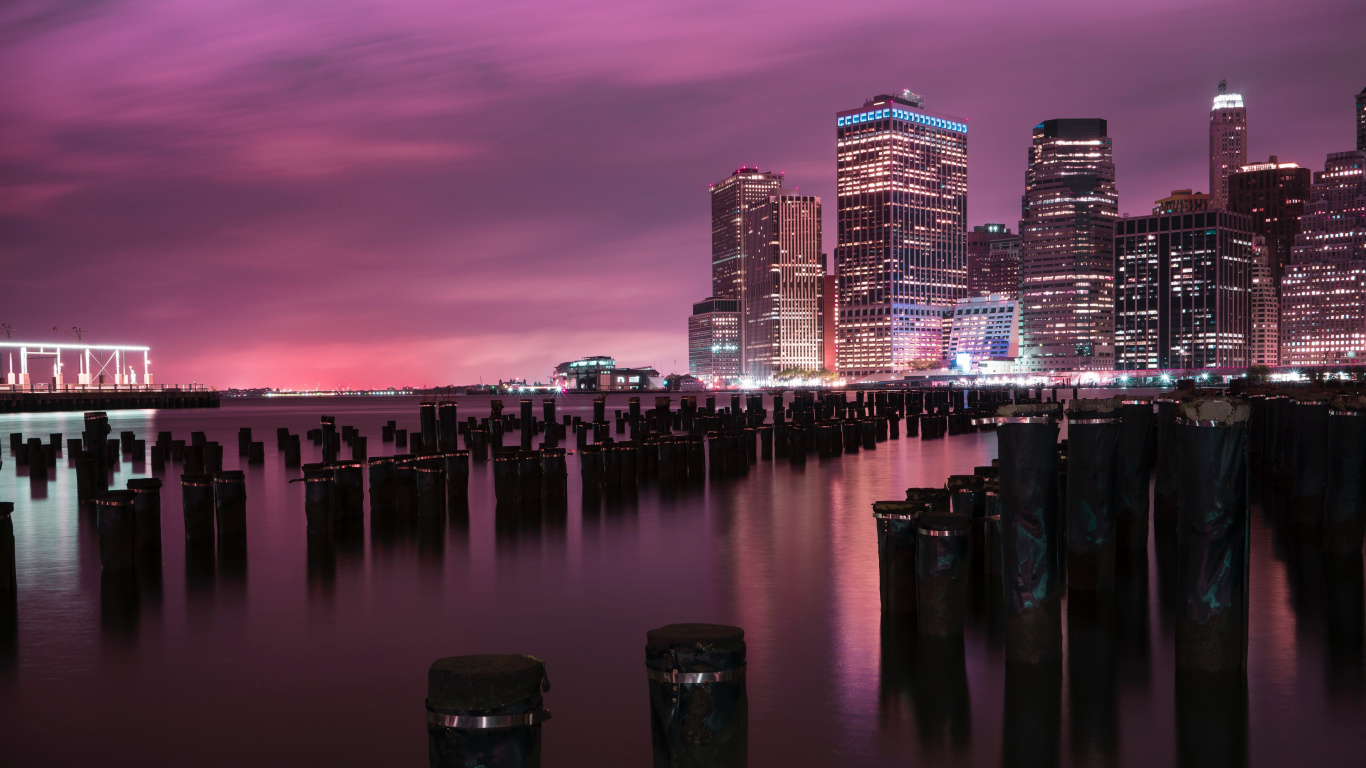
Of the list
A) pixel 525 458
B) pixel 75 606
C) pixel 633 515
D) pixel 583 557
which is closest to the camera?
pixel 75 606

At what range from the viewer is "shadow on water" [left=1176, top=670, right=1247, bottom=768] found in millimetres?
6980

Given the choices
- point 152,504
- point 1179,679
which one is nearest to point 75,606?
point 152,504

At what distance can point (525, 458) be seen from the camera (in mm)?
21984

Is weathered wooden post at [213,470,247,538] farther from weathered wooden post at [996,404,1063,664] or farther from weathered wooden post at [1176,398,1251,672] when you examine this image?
weathered wooden post at [1176,398,1251,672]

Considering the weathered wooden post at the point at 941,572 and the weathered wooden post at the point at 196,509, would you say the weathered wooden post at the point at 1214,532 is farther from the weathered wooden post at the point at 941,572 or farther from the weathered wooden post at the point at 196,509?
the weathered wooden post at the point at 196,509

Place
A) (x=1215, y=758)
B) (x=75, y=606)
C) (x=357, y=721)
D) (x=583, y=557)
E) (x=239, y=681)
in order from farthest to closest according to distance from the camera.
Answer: (x=583, y=557), (x=75, y=606), (x=239, y=681), (x=357, y=721), (x=1215, y=758)

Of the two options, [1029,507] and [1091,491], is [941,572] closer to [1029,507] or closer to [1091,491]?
[1029,507]

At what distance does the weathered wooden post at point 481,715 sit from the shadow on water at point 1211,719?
16.0 feet

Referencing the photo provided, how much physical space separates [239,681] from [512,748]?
19.0 feet

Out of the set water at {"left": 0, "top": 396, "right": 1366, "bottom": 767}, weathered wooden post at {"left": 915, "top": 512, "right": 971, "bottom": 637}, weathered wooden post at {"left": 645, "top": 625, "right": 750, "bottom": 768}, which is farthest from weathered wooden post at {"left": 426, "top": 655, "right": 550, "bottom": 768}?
weathered wooden post at {"left": 915, "top": 512, "right": 971, "bottom": 637}

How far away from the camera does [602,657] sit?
32.3 feet

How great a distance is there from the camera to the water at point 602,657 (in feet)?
24.2

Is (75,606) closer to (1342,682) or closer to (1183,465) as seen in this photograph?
(1183,465)

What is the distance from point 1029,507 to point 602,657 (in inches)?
171
